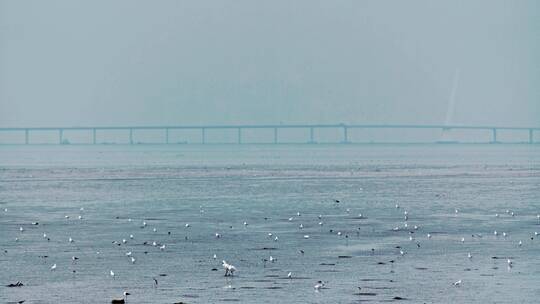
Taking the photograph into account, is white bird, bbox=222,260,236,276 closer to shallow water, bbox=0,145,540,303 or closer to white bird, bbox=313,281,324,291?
shallow water, bbox=0,145,540,303

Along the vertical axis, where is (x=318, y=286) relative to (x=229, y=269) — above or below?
below

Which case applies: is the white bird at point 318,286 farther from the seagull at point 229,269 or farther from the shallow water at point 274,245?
the seagull at point 229,269

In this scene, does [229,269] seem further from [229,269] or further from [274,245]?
[274,245]

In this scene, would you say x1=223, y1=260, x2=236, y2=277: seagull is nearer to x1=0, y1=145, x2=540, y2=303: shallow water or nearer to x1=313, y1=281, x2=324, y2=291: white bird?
x1=0, y1=145, x2=540, y2=303: shallow water

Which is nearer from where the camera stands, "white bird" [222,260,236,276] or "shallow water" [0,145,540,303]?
"shallow water" [0,145,540,303]

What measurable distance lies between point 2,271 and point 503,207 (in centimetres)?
2047

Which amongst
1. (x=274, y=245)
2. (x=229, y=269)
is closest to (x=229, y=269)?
(x=229, y=269)

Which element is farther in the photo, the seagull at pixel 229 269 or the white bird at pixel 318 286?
the seagull at pixel 229 269

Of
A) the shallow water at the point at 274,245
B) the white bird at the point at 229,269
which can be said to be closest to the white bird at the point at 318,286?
the shallow water at the point at 274,245

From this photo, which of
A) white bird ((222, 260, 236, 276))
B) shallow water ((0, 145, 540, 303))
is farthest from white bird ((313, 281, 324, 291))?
white bird ((222, 260, 236, 276))

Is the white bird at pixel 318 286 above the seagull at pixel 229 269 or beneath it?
beneath

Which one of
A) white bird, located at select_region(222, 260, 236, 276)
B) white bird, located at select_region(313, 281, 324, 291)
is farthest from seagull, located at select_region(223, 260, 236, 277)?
white bird, located at select_region(313, 281, 324, 291)

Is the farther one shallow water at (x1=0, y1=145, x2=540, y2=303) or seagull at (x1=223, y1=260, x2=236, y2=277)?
seagull at (x1=223, y1=260, x2=236, y2=277)

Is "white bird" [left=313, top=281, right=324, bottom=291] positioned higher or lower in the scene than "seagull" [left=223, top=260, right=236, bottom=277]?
lower
